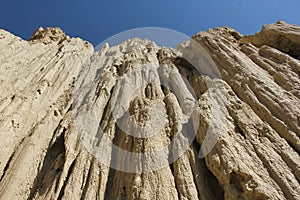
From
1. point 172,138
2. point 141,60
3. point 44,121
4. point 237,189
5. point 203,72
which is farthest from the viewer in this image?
point 141,60

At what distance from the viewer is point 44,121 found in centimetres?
1255

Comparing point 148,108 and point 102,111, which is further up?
point 102,111

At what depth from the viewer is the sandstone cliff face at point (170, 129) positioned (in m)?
7.55

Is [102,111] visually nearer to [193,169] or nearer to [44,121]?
[44,121]

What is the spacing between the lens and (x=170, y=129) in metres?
9.70

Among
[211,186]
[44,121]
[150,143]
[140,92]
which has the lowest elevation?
[211,186]

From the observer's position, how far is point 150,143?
28.4ft

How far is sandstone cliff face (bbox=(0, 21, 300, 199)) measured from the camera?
7555mm

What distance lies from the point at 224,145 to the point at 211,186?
1.33m

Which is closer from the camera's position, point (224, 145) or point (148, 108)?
point (224, 145)

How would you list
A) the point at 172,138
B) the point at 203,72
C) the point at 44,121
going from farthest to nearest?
the point at 203,72
the point at 44,121
the point at 172,138

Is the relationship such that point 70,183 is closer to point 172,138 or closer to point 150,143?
point 150,143

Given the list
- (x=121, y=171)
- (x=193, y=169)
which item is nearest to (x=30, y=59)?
(x=121, y=171)

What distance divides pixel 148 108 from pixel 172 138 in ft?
4.65
